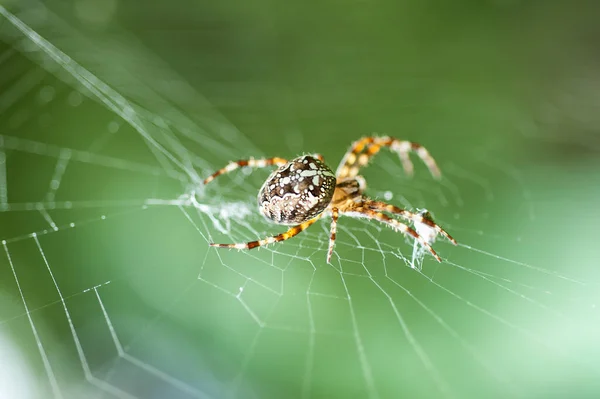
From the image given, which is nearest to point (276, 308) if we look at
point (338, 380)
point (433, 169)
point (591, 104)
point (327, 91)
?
point (338, 380)

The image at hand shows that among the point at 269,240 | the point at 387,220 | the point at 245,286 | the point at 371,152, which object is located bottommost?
the point at 245,286

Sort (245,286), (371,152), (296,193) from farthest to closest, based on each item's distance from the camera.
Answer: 1. (371,152)
2. (245,286)
3. (296,193)

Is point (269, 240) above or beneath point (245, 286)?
above

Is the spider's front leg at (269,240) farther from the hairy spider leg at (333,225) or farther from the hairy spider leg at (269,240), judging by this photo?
the hairy spider leg at (333,225)

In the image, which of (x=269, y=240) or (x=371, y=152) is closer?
(x=269, y=240)

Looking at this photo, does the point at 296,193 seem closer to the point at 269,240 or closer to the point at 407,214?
the point at 269,240

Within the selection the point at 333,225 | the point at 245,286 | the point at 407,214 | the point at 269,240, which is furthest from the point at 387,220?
the point at 245,286
